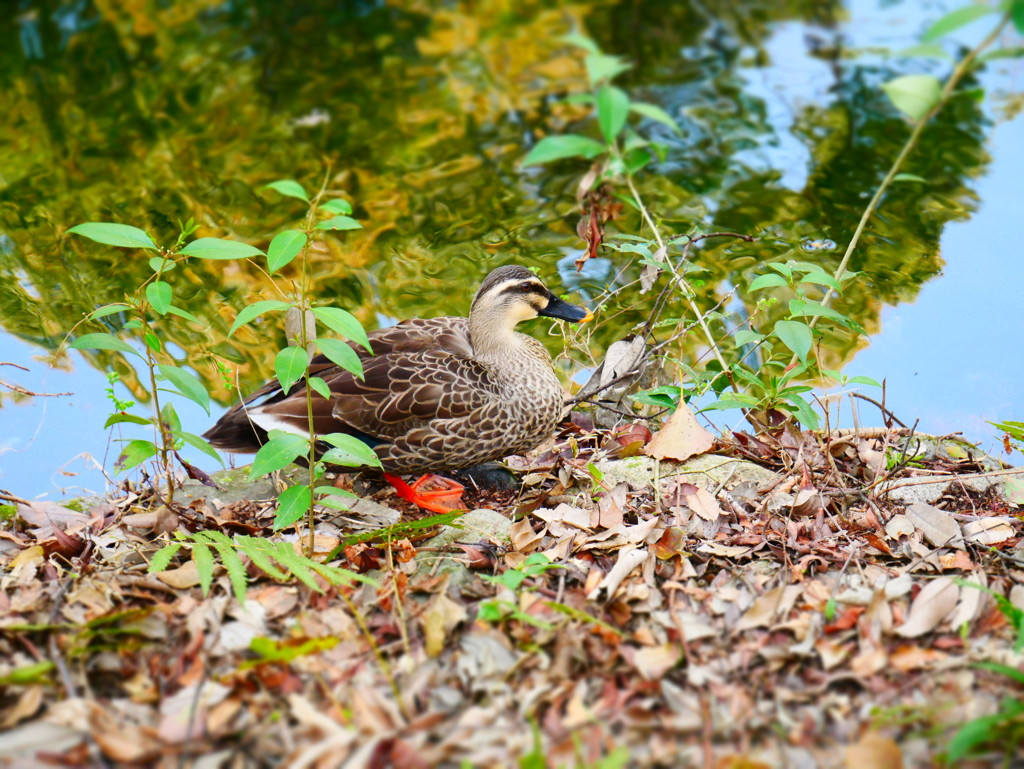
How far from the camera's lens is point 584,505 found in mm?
3441

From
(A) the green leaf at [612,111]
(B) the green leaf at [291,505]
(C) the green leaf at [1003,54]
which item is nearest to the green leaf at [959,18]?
(C) the green leaf at [1003,54]

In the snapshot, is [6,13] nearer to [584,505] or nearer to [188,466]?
[188,466]

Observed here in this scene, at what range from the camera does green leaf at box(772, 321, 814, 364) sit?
2986 mm

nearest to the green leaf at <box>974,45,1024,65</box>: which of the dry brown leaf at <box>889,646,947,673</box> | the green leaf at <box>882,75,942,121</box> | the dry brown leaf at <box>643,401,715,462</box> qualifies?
the green leaf at <box>882,75,942,121</box>

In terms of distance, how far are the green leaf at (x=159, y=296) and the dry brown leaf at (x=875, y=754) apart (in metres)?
2.28

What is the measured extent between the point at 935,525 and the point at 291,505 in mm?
2319

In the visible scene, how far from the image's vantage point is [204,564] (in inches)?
97.5

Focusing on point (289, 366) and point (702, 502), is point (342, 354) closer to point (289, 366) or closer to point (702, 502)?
point (289, 366)

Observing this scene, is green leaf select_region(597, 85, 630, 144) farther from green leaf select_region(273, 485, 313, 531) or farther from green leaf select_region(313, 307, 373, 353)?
green leaf select_region(273, 485, 313, 531)

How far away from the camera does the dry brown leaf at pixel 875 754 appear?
189 centimetres

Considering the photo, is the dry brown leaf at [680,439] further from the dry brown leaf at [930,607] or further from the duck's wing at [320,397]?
the dry brown leaf at [930,607]

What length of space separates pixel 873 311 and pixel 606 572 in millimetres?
2839

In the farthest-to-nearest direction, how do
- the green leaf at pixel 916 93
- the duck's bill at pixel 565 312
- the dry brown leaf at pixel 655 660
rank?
1. the duck's bill at pixel 565 312
2. the dry brown leaf at pixel 655 660
3. the green leaf at pixel 916 93

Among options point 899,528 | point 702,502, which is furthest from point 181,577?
point 899,528
